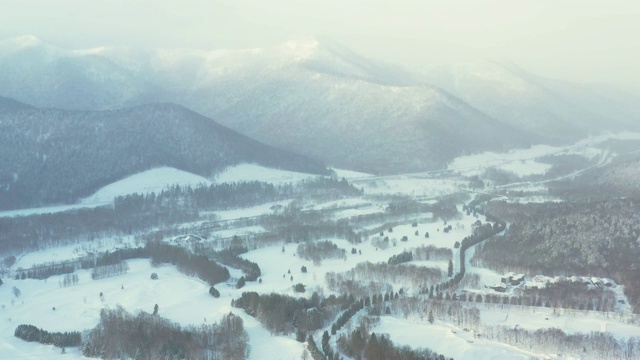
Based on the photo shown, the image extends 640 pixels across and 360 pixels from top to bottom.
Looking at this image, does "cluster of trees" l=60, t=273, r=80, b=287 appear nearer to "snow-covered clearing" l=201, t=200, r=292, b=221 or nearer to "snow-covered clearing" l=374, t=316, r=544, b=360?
"snow-covered clearing" l=374, t=316, r=544, b=360

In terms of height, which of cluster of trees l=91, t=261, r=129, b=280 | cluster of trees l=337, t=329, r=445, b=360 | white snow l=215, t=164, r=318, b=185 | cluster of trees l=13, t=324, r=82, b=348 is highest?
white snow l=215, t=164, r=318, b=185

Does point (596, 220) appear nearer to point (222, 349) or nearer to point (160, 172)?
point (222, 349)

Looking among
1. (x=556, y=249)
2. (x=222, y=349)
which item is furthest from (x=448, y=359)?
(x=556, y=249)

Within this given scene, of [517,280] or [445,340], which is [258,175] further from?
[445,340]

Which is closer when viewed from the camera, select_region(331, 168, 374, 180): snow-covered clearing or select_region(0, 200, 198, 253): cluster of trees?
select_region(0, 200, 198, 253): cluster of trees

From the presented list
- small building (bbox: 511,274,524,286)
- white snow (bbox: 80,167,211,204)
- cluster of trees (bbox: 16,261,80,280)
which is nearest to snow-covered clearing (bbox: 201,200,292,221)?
white snow (bbox: 80,167,211,204)

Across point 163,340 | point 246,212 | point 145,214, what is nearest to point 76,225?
point 145,214
